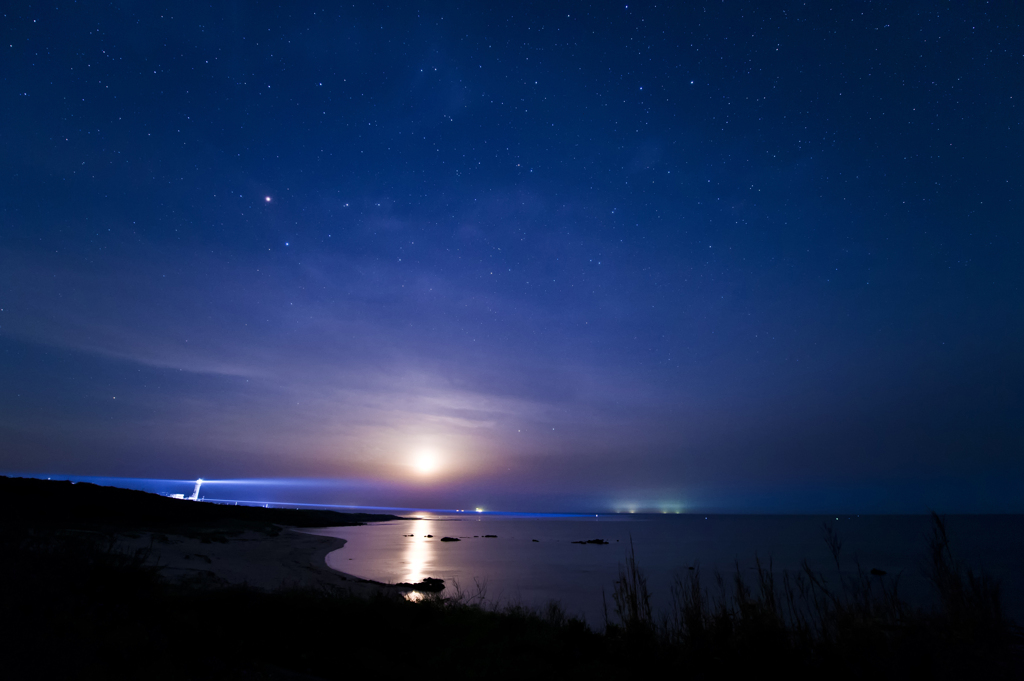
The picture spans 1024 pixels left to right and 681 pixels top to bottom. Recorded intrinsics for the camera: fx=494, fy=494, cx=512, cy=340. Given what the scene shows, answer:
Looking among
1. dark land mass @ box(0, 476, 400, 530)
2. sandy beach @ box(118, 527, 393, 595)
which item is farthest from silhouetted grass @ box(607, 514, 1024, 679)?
dark land mass @ box(0, 476, 400, 530)

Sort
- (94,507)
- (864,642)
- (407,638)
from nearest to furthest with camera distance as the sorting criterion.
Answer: (864,642), (407,638), (94,507)

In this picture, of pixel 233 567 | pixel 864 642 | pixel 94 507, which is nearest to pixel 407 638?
pixel 864 642

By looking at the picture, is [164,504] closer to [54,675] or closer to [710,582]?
[710,582]

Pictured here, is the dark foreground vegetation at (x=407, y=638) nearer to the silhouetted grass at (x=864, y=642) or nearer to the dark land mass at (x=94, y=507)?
the silhouetted grass at (x=864, y=642)

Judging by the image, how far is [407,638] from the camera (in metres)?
10.5

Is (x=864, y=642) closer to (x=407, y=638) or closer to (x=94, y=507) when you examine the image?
(x=407, y=638)

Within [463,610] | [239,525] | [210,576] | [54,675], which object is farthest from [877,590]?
[239,525]

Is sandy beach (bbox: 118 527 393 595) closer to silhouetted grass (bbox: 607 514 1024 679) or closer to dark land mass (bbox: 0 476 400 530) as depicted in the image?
dark land mass (bbox: 0 476 400 530)

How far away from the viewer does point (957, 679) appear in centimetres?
751

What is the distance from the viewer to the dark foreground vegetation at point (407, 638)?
19.6 feet

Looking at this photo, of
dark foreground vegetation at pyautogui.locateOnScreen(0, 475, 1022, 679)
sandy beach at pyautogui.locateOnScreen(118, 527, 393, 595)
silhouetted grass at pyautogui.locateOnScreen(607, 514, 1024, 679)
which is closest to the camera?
dark foreground vegetation at pyautogui.locateOnScreen(0, 475, 1022, 679)

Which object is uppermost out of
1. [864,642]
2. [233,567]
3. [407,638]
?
[864,642]

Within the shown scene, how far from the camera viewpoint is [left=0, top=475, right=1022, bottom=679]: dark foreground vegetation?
597cm

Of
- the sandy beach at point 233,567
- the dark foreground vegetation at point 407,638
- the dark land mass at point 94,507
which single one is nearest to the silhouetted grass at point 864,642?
the dark foreground vegetation at point 407,638
